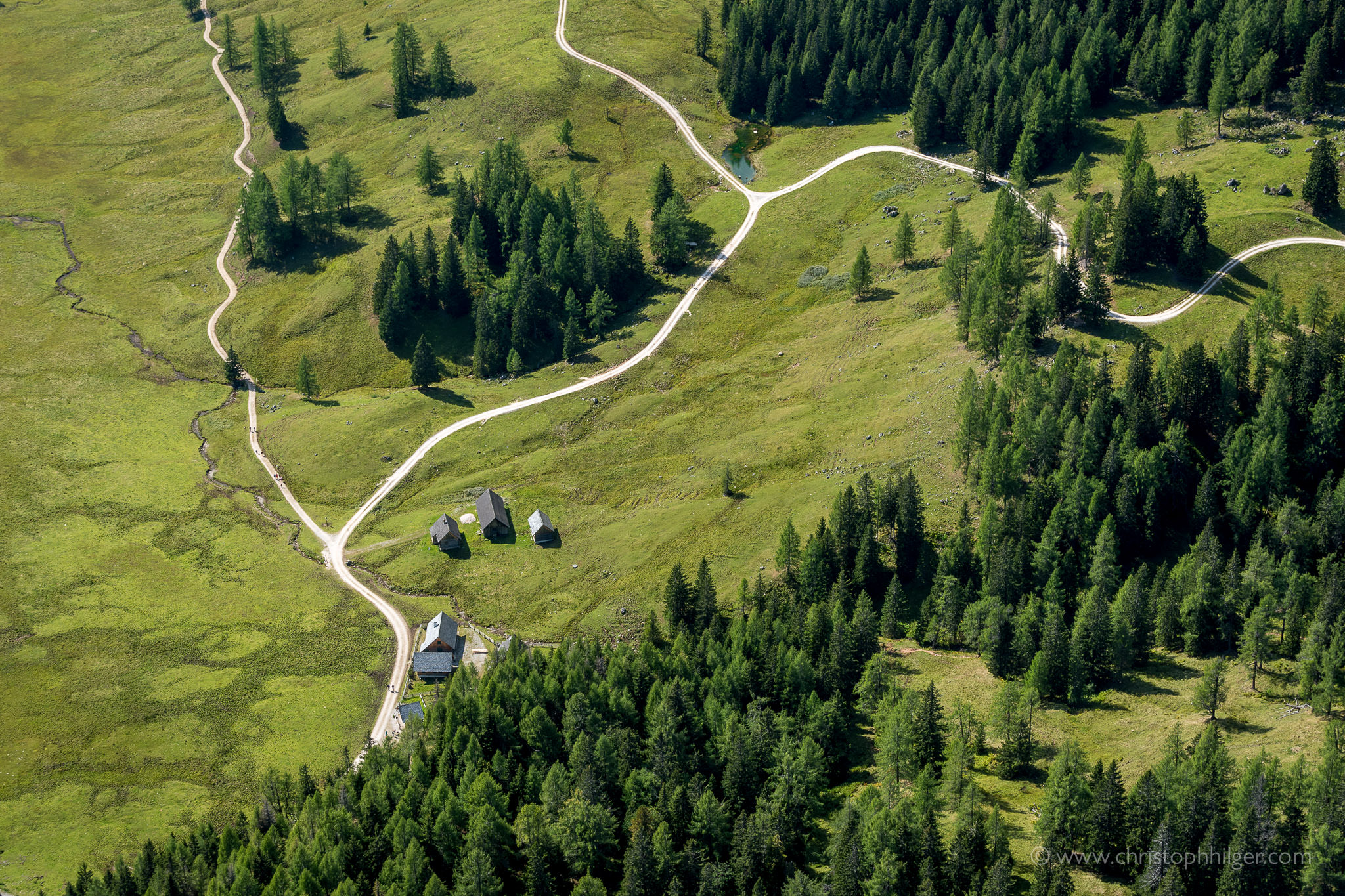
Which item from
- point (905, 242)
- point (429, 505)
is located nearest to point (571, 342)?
point (429, 505)

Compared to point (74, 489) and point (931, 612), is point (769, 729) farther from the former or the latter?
point (74, 489)

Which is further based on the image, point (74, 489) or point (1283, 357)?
point (74, 489)

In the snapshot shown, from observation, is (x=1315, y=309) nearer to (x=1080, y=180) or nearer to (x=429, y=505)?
(x=1080, y=180)

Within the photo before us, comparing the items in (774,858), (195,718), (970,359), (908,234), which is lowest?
(195,718)

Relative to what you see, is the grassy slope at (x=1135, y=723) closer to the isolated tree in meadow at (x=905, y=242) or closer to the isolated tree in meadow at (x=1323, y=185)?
the isolated tree in meadow at (x=905, y=242)

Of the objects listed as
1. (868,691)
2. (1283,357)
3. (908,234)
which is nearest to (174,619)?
(868,691)

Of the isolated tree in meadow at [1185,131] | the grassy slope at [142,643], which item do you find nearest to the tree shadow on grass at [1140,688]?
the grassy slope at [142,643]
